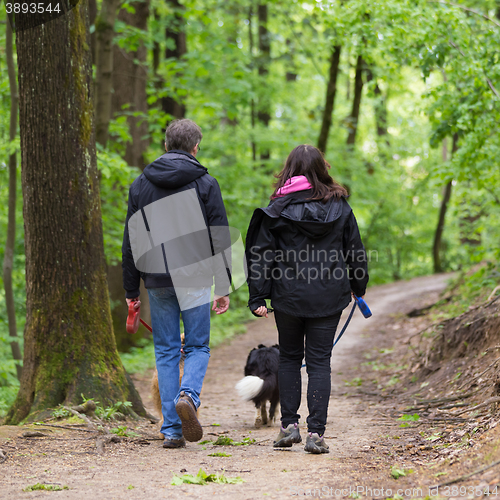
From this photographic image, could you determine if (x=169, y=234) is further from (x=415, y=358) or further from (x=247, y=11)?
(x=247, y=11)

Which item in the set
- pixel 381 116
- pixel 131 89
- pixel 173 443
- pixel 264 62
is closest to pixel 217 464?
pixel 173 443

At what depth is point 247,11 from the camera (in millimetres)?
17875

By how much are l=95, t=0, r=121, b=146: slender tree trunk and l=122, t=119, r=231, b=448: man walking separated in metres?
4.60

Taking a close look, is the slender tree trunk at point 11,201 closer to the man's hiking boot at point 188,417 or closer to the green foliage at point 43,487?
the man's hiking boot at point 188,417

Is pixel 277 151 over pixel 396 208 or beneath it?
over

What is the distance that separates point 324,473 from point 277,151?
14.9m

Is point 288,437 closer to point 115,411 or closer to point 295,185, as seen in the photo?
point 115,411

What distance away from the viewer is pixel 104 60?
8242 mm

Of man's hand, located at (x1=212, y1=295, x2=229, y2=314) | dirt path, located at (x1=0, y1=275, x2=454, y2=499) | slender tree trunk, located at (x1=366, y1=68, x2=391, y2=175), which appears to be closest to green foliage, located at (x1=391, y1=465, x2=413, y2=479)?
dirt path, located at (x1=0, y1=275, x2=454, y2=499)

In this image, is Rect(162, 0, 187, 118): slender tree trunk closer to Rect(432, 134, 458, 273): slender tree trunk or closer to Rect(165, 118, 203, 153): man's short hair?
Rect(165, 118, 203, 153): man's short hair

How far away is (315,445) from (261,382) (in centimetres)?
144

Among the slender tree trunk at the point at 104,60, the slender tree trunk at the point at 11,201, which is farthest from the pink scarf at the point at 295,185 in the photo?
the slender tree trunk at the point at 11,201

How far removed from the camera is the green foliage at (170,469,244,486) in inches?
122

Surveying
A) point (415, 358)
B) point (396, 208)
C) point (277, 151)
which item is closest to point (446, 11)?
point (415, 358)
